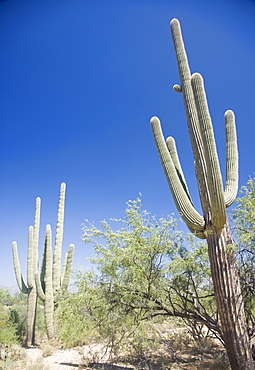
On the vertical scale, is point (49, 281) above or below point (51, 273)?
below

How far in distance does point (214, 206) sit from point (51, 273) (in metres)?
9.36

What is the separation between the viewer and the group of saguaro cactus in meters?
11.5

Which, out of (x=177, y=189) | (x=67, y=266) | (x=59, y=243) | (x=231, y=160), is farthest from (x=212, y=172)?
(x=67, y=266)

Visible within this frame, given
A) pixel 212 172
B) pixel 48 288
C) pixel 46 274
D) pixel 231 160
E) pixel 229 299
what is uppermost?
pixel 231 160

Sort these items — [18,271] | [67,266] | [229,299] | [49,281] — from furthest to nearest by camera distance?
[18,271]
[67,266]
[49,281]
[229,299]

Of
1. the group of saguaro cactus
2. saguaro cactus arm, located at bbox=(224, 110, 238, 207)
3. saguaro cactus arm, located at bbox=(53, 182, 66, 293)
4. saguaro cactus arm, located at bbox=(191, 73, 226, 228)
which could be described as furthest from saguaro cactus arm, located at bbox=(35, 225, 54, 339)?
saguaro cactus arm, located at bbox=(224, 110, 238, 207)

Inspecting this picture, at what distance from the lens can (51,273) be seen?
11984mm

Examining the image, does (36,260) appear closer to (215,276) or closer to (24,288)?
(24,288)

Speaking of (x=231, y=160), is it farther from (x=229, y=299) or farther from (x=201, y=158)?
(x=229, y=299)

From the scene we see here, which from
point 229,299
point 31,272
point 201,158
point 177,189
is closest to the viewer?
point 229,299

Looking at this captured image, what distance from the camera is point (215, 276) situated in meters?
5.35

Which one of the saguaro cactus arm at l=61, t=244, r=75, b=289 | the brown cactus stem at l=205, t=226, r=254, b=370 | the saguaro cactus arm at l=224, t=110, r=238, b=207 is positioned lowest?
the brown cactus stem at l=205, t=226, r=254, b=370

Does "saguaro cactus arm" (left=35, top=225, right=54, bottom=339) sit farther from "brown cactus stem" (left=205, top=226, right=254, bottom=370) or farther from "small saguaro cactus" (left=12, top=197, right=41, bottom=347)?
"brown cactus stem" (left=205, top=226, right=254, bottom=370)

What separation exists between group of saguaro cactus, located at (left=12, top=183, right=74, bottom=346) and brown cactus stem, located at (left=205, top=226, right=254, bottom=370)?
321 inches
